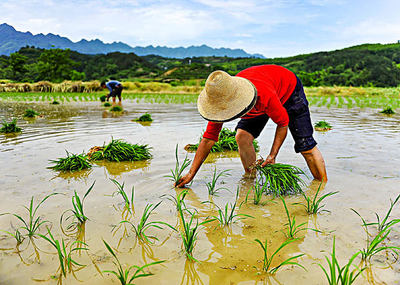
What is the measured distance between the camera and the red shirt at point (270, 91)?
8.91 feet

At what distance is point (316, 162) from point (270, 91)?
47.8 inches

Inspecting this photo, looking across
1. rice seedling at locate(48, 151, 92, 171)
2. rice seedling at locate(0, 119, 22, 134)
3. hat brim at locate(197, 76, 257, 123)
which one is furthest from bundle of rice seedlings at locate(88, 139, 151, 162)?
rice seedling at locate(0, 119, 22, 134)

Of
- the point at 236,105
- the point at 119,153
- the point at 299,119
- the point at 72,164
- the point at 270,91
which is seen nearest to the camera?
the point at 236,105

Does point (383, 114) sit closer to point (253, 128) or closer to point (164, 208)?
point (253, 128)

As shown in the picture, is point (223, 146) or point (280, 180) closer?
point (280, 180)

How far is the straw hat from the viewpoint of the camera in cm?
249

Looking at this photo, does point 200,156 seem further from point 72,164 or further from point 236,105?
point 72,164

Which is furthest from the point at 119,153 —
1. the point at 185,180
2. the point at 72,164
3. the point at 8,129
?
the point at 8,129

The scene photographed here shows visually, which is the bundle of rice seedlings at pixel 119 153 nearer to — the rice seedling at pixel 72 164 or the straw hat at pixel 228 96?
the rice seedling at pixel 72 164

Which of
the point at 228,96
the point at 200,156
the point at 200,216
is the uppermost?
the point at 228,96

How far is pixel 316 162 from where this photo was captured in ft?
11.3

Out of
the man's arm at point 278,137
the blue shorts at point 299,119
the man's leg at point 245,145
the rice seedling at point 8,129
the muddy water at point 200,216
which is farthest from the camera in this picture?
the rice seedling at point 8,129

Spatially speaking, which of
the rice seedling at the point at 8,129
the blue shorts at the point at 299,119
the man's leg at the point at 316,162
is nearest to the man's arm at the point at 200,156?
the blue shorts at the point at 299,119

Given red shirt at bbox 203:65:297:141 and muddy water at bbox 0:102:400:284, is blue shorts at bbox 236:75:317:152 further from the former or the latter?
muddy water at bbox 0:102:400:284
